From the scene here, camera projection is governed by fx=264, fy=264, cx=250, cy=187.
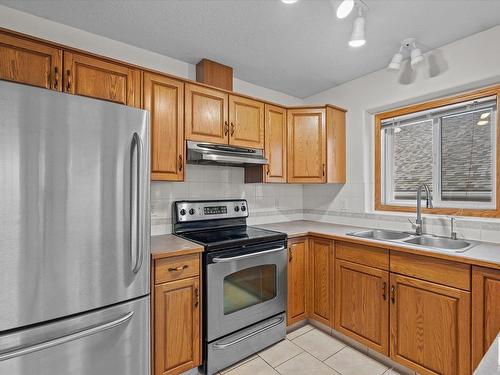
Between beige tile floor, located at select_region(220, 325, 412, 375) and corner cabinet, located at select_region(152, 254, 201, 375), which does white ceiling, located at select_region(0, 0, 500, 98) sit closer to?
corner cabinet, located at select_region(152, 254, 201, 375)

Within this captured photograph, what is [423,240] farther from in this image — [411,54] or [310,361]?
[411,54]

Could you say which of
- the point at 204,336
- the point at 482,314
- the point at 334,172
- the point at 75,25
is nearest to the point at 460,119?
the point at 334,172

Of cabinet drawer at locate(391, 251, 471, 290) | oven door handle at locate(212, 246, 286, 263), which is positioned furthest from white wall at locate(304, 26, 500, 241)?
oven door handle at locate(212, 246, 286, 263)

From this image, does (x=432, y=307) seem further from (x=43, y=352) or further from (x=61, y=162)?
(x=61, y=162)

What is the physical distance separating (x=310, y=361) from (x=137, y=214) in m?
1.66

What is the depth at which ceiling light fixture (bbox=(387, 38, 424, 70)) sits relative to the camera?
1.96 metres

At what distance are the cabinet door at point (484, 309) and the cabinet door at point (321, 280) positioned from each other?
3.13 ft

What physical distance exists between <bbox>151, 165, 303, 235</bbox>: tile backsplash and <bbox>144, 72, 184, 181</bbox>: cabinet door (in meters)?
0.32

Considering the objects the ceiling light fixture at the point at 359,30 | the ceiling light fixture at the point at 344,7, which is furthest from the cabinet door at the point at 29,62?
the ceiling light fixture at the point at 359,30

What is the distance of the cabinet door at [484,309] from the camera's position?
1.41 meters

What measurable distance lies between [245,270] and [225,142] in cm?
107

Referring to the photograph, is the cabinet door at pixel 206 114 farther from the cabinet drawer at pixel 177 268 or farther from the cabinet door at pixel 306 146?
the cabinet drawer at pixel 177 268

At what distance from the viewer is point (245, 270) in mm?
1988

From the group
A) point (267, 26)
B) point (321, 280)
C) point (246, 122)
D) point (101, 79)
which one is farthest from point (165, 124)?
point (321, 280)
